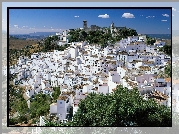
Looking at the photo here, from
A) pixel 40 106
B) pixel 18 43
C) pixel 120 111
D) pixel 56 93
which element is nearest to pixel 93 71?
pixel 56 93

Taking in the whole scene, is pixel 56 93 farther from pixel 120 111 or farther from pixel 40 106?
pixel 120 111

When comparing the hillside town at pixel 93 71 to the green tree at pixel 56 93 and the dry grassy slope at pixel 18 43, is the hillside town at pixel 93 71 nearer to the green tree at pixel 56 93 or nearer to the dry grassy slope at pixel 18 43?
the green tree at pixel 56 93

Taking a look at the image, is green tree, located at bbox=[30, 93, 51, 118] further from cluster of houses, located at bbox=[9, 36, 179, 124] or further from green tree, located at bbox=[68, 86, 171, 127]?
green tree, located at bbox=[68, 86, 171, 127]

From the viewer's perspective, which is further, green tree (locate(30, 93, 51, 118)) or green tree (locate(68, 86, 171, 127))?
green tree (locate(30, 93, 51, 118))

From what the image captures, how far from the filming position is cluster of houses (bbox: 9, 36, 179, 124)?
Result: 6109 millimetres

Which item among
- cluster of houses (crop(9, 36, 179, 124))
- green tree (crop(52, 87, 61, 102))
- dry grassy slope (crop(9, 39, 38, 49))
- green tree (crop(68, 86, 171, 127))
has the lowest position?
green tree (crop(68, 86, 171, 127))

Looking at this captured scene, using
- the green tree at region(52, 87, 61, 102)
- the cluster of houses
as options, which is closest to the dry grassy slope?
the cluster of houses

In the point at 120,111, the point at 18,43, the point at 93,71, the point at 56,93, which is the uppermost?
the point at 18,43

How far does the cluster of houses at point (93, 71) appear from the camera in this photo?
6109 millimetres

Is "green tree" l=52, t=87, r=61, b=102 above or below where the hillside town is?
below

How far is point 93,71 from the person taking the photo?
617 cm

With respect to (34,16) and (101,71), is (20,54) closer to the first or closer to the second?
(34,16)

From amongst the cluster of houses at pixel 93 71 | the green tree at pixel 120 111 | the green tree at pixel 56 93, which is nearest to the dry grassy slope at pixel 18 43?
the cluster of houses at pixel 93 71

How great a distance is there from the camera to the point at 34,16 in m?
6.05
